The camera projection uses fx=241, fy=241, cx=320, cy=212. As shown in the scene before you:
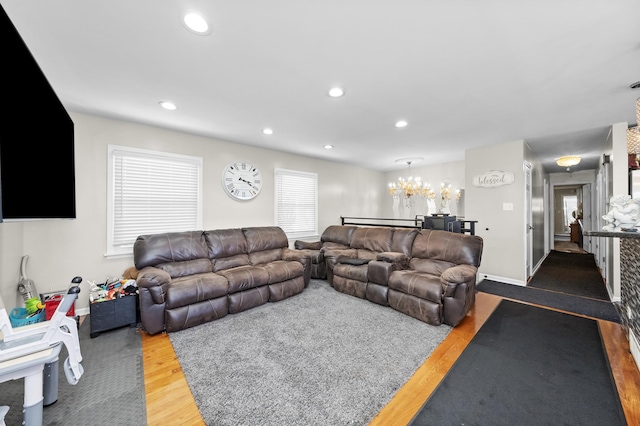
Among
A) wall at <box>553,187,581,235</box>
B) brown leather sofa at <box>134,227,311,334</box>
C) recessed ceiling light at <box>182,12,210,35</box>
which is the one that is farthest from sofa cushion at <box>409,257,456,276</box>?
wall at <box>553,187,581,235</box>

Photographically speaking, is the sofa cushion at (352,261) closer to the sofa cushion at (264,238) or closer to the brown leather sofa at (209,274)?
the brown leather sofa at (209,274)

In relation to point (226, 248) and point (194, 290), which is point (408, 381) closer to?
point (194, 290)

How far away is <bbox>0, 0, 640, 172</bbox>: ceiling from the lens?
1.46 m

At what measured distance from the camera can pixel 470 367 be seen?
6.51ft

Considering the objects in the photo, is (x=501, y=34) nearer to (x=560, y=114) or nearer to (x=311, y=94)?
(x=311, y=94)

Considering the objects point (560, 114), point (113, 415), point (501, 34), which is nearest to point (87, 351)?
point (113, 415)

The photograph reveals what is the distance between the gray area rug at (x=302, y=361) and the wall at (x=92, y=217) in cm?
165

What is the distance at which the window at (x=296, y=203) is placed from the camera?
16.0ft

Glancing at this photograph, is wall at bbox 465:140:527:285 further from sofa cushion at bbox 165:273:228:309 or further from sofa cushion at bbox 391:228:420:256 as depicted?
sofa cushion at bbox 165:273:228:309

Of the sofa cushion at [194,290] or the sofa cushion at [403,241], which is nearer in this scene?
the sofa cushion at [194,290]

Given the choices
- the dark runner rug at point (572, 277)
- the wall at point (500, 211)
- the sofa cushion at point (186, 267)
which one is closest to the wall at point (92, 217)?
the sofa cushion at point (186, 267)

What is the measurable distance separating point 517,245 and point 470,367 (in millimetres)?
3134

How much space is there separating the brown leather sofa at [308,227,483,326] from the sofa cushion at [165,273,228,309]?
1772mm

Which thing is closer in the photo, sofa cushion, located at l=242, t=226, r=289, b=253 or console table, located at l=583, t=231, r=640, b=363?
console table, located at l=583, t=231, r=640, b=363
